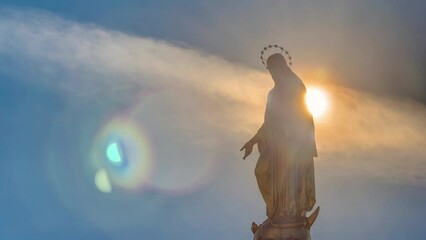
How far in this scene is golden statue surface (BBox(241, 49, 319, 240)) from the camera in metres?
13.8

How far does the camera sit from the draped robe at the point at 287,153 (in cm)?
1414

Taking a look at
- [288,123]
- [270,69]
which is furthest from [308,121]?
[270,69]

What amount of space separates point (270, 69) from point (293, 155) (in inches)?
103

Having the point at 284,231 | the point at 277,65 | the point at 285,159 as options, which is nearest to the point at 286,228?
the point at 284,231

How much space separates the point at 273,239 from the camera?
44.1 feet

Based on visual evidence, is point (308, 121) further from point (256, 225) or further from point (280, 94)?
point (256, 225)

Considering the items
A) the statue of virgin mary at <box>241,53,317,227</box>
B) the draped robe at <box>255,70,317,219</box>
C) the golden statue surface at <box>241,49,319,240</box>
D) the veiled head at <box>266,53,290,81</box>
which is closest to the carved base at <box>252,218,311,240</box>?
the golden statue surface at <box>241,49,319,240</box>

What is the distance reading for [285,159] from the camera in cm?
1440

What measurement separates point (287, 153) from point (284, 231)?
2.02 metres

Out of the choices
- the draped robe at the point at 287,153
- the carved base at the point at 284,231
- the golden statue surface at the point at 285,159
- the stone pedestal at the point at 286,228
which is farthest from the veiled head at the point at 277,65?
the carved base at the point at 284,231

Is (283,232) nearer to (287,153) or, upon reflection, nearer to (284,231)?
(284,231)

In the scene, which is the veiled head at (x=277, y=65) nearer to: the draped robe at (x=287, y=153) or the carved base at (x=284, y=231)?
the draped robe at (x=287, y=153)

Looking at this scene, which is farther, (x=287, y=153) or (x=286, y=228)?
Result: (x=287, y=153)

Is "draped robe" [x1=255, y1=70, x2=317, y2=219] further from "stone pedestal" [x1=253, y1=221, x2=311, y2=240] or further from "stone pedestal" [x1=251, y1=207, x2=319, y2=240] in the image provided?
"stone pedestal" [x1=253, y1=221, x2=311, y2=240]
